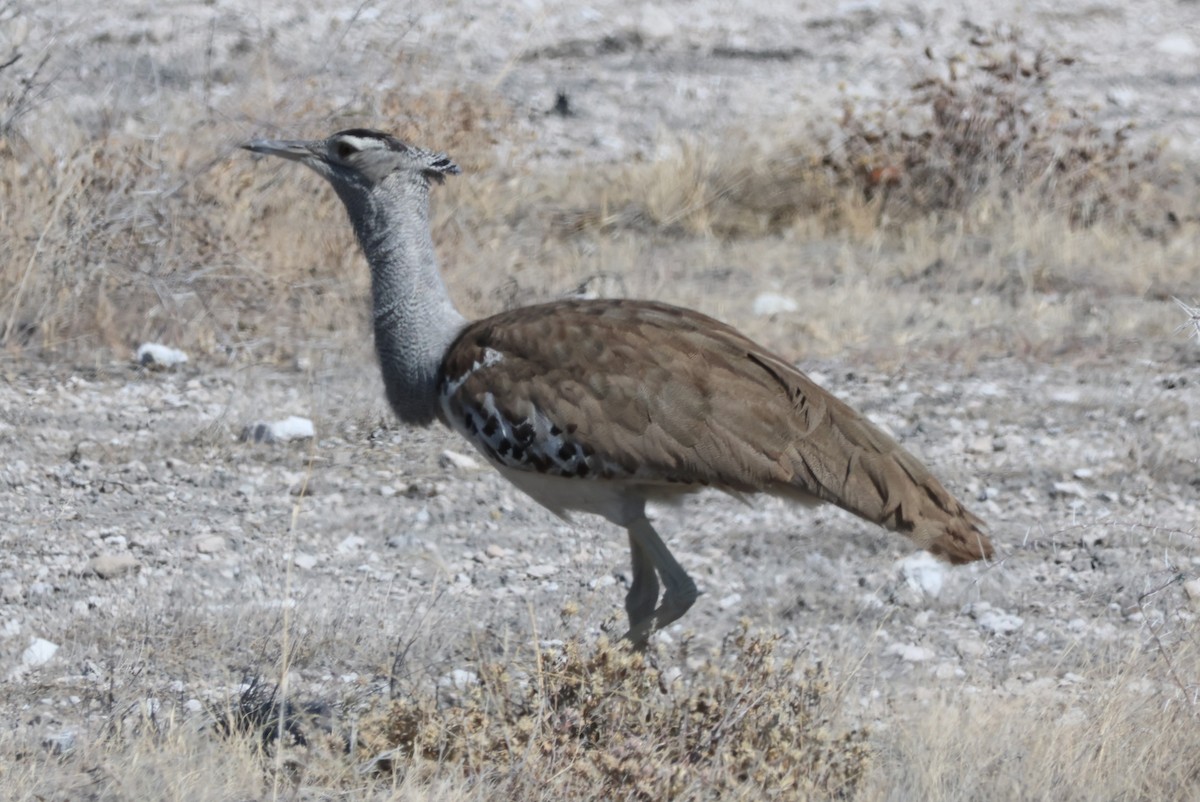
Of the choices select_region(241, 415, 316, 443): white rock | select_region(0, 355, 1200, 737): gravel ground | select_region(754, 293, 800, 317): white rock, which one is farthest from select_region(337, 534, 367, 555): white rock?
select_region(754, 293, 800, 317): white rock

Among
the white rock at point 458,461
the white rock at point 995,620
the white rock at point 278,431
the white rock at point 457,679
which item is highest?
the white rock at point 278,431

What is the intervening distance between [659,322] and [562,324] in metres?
0.22

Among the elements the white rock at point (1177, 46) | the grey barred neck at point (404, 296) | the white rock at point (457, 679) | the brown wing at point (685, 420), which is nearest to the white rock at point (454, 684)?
the white rock at point (457, 679)

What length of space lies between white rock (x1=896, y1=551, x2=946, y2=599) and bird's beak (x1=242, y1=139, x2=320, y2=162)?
1.95m

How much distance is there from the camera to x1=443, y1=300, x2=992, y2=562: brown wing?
367 centimetres

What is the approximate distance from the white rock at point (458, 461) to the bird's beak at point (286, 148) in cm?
Result: 155

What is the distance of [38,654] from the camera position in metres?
4.06

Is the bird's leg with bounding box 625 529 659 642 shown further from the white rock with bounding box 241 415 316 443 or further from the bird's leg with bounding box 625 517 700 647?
the white rock with bounding box 241 415 316 443

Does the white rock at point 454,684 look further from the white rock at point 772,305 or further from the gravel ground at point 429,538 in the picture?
the white rock at point 772,305

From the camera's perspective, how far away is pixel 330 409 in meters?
5.92

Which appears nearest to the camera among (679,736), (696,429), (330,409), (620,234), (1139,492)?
(679,736)

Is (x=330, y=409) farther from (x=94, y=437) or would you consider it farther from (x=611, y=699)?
(x=611, y=699)

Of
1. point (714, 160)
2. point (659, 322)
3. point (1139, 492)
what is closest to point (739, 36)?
point (714, 160)

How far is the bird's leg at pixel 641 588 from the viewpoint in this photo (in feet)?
13.5
